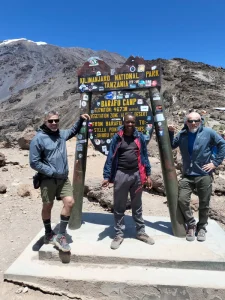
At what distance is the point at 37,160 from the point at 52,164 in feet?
0.65

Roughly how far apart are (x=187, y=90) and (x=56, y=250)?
31484 millimetres

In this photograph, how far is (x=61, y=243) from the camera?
3928mm

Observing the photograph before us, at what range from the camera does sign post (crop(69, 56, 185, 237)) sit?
442cm

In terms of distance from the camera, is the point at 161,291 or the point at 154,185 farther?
the point at 154,185

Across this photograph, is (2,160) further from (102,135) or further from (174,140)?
(174,140)

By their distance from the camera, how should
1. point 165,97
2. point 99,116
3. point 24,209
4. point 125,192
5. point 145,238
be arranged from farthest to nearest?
1. point 165,97
2. point 24,209
3. point 99,116
4. point 145,238
5. point 125,192

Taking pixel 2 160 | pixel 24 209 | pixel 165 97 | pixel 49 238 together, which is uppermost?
pixel 165 97

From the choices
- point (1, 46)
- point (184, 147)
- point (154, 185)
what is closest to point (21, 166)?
point (154, 185)

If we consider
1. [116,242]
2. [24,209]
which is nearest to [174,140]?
[116,242]

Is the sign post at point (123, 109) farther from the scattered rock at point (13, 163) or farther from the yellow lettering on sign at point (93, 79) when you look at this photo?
the scattered rock at point (13, 163)

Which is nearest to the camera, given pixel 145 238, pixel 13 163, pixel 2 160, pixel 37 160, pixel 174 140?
pixel 37 160

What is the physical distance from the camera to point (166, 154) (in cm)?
441

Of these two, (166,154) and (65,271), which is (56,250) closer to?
(65,271)

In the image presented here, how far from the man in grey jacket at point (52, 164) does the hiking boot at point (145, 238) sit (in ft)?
3.32
